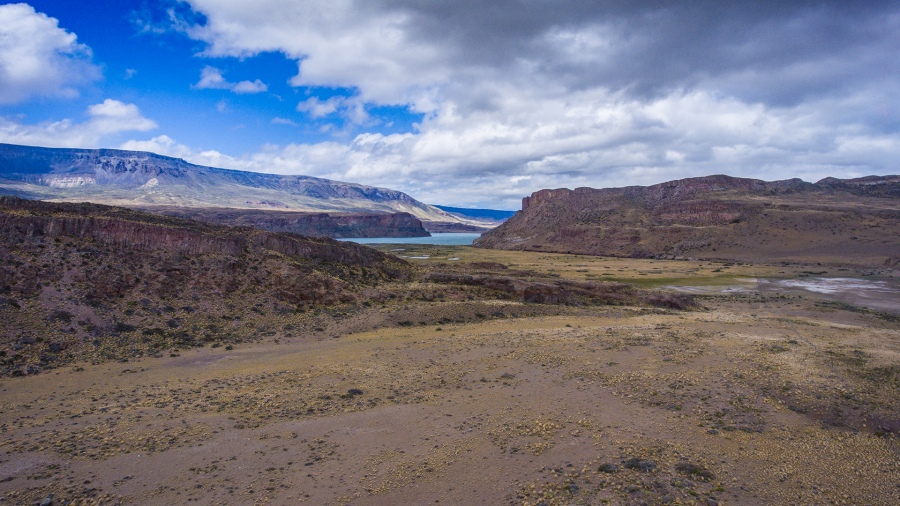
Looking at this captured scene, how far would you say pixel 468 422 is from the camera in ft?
45.5

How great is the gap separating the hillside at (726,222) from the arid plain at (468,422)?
7960cm

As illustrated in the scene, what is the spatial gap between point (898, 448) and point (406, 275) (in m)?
32.1

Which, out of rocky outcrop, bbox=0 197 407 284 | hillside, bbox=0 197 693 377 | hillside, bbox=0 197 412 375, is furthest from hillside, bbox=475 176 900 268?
hillside, bbox=0 197 412 375

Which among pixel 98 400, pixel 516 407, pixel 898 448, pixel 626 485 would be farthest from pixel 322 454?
pixel 898 448

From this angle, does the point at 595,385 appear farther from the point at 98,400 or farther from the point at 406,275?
the point at 406,275

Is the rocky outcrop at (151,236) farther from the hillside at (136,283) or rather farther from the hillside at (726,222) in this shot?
the hillside at (726,222)

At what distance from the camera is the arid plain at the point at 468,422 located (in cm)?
1042

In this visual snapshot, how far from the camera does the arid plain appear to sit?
1042 centimetres

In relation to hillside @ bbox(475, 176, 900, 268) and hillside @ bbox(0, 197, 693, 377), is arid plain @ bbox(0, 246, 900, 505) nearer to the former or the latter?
hillside @ bbox(0, 197, 693, 377)

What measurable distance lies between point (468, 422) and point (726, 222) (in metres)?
116

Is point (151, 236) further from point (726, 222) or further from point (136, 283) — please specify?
point (726, 222)

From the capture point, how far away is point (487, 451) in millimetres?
12141

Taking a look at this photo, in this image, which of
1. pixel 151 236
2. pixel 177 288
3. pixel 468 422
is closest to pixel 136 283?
pixel 177 288

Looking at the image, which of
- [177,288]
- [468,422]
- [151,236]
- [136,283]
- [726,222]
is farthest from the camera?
[726,222]
